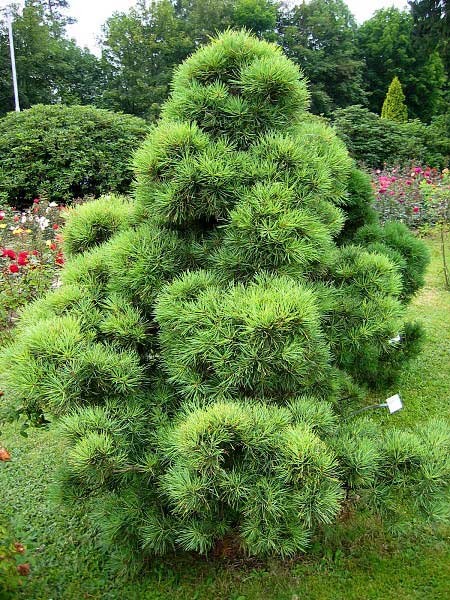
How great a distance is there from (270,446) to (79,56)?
30.7 metres

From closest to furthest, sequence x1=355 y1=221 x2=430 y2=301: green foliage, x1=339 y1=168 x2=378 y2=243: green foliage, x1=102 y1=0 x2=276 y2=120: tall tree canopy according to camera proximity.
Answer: x1=339 y1=168 x2=378 y2=243: green foliage < x1=355 y1=221 x2=430 y2=301: green foliage < x1=102 y1=0 x2=276 y2=120: tall tree canopy

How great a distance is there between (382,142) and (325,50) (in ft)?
Answer: 54.4

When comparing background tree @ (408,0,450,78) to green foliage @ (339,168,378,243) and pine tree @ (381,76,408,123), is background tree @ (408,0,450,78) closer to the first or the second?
pine tree @ (381,76,408,123)

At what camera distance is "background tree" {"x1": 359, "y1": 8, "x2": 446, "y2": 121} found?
3023 cm

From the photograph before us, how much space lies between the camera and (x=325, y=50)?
1168 inches

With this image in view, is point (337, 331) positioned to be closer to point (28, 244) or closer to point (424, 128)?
point (28, 244)

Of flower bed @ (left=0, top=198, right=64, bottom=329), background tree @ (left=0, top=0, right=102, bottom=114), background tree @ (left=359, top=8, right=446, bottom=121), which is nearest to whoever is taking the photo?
flower bed @ (left=0, top=198, right=64, bottom=329)

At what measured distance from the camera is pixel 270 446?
172cm

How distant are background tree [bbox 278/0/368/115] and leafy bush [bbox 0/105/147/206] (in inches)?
626

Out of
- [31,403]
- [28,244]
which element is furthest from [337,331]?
[28,244]

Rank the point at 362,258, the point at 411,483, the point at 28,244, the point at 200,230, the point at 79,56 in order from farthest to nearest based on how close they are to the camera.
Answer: the point at 79,56, the point at 28,244, the point at 362,258, the point at 200,230, the point at 411,483

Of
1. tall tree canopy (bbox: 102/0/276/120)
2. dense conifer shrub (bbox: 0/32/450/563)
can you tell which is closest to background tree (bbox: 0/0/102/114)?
tall tree canopy (bbox: 102/0/276/120)

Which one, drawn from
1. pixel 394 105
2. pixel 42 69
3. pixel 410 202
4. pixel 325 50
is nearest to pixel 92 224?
pixel 410 202

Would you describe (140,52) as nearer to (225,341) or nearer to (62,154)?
(62,154)
